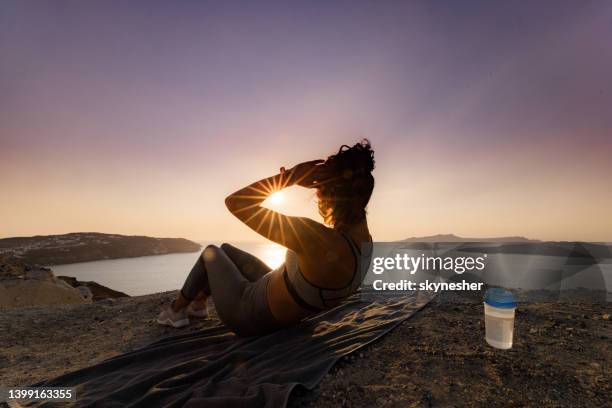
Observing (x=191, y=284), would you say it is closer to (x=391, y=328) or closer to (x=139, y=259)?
(x=391, y=328)

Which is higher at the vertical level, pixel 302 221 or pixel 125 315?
pixel 302 221

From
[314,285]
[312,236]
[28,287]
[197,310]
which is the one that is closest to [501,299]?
[314,285]

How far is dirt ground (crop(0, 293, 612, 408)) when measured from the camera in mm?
1856

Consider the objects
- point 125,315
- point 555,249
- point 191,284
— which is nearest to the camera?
point 191,284

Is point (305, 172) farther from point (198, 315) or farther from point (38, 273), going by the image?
point (38, 273)

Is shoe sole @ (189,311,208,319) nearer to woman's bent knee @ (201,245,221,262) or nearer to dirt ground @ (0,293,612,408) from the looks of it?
dirt ground @ (0,293,612,408)

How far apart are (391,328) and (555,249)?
615 inches

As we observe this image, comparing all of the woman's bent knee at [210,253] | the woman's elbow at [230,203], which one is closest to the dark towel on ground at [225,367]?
the woman's bent knee at [210,253]

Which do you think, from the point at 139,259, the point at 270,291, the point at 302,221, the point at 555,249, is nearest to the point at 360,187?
the point at 302,221

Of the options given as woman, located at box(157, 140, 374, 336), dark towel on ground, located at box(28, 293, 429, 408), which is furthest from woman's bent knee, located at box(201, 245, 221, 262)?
dark towel on ground, located at box(28, 293, 429, 408)

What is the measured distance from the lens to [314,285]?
2326 millimetres

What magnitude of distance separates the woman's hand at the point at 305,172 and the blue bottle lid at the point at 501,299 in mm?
1775

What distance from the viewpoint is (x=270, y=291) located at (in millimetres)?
2584

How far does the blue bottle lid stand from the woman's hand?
69.9 inches
